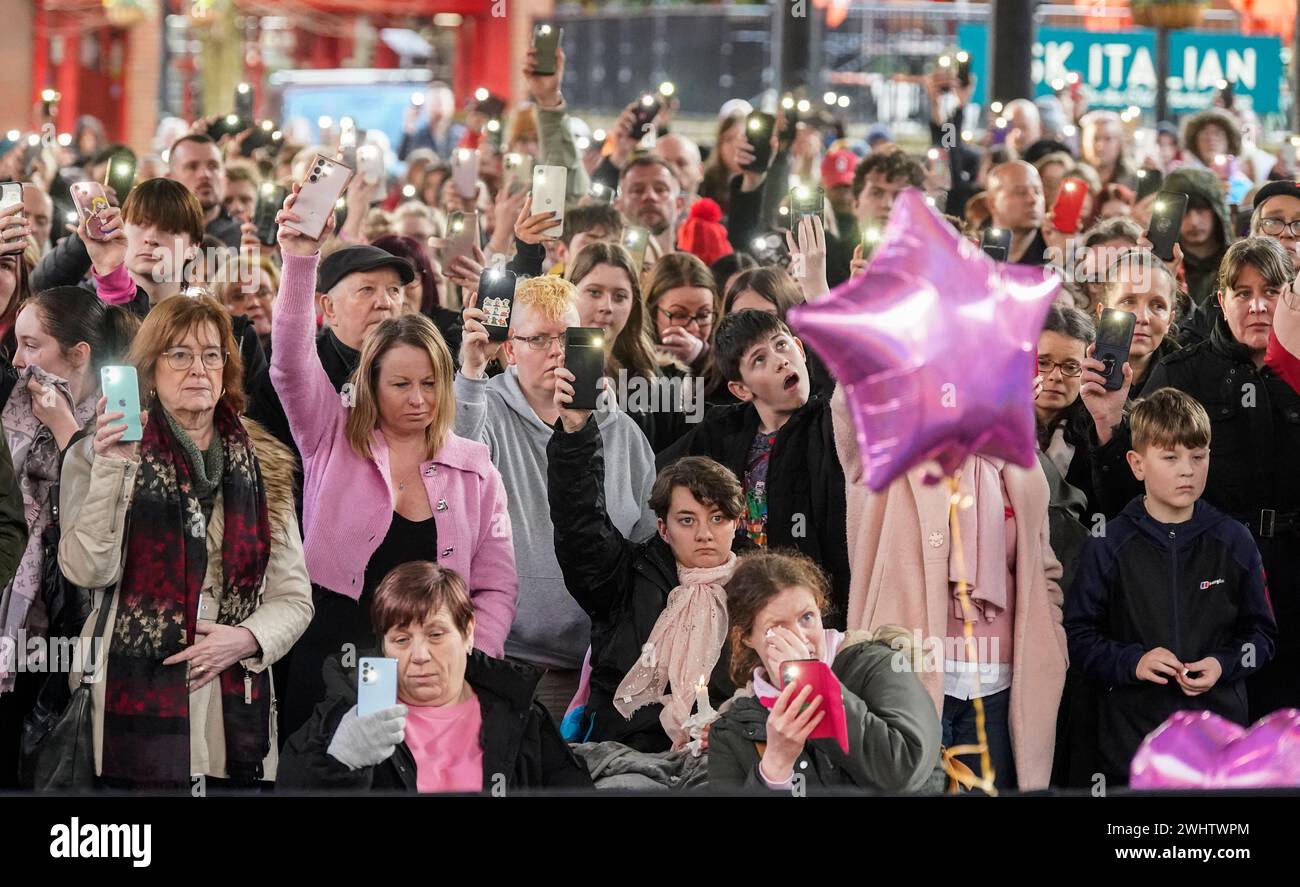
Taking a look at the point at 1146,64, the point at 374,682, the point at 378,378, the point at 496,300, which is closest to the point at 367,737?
the point at 374,682

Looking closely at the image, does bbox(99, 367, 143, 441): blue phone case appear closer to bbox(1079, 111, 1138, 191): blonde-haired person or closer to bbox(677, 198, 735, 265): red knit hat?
bbox(677, 198, 735, 265): red knit hat

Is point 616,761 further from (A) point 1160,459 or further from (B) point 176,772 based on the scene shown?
(A) point 1160,459

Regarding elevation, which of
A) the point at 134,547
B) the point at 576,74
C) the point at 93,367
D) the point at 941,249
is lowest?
the point at 134,547

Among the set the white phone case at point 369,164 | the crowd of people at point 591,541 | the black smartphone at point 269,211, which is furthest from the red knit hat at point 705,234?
the crowd of people at point 591,541

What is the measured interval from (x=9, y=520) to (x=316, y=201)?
1.01 m

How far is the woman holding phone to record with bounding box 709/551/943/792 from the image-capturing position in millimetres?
3633

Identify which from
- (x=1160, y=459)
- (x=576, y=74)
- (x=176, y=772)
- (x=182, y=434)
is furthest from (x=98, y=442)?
(x=576, y=74)

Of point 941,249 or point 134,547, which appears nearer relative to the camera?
point 941,249

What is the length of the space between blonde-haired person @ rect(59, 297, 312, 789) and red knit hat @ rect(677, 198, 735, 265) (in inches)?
116

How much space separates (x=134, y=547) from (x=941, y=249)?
1.76 m

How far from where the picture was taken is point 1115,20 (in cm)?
2078

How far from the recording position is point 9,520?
12.1ft

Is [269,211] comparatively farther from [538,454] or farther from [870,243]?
[870,243]
